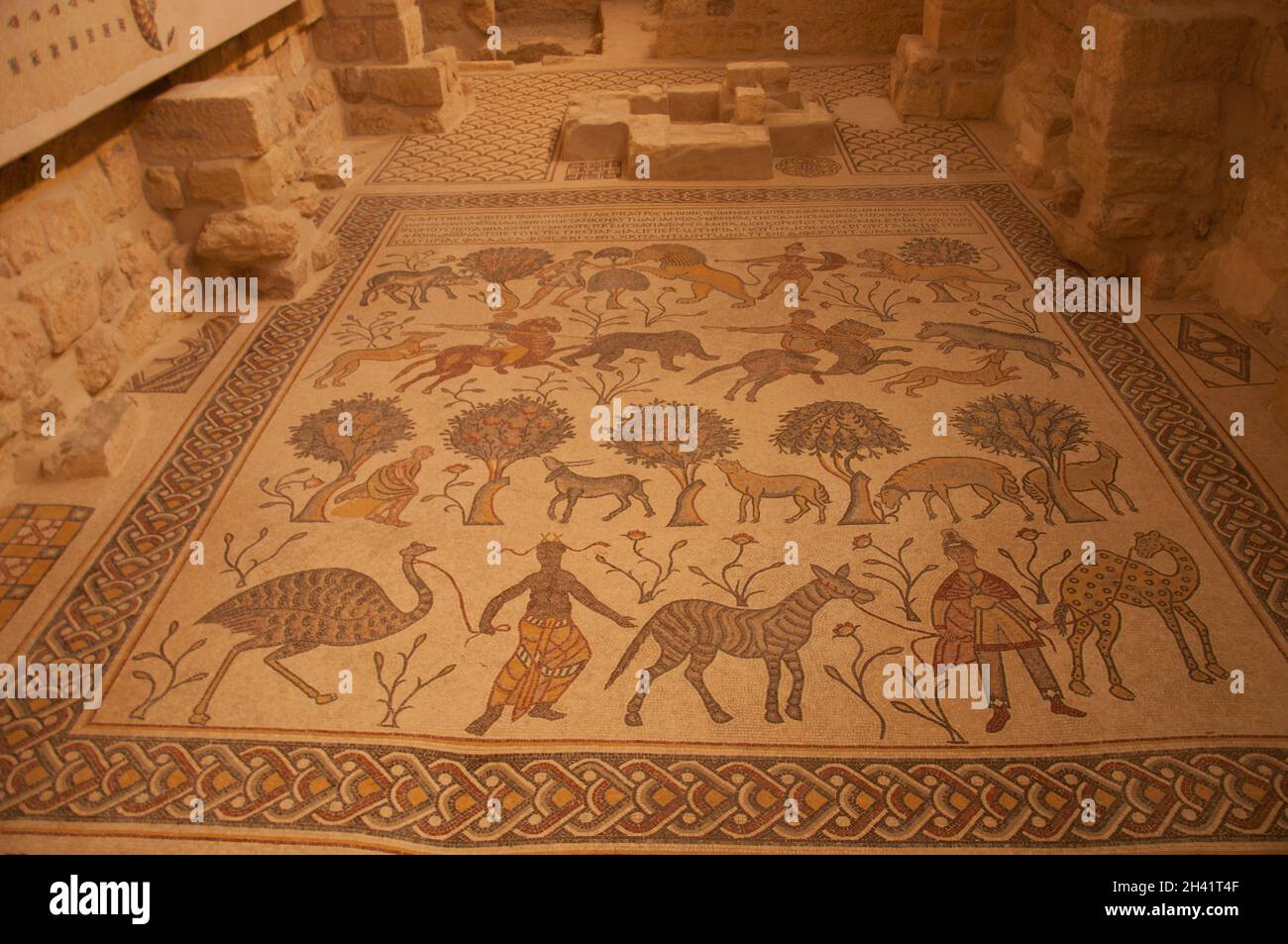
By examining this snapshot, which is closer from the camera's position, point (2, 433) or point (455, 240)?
point (2, 433)

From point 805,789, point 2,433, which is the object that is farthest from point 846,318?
point 2,433

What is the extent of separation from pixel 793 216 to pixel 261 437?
2513 millimetres

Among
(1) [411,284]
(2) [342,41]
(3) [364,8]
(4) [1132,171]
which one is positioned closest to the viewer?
(4) [1132,171]

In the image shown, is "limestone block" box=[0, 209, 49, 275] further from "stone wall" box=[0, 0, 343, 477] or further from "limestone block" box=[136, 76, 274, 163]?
"limestone block" box=[136, 76, 274, 163]

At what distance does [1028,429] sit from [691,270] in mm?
1525

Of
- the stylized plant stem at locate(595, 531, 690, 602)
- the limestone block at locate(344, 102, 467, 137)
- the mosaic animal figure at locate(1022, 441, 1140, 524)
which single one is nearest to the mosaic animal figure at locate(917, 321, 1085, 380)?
the mosaic animal figure at locate(1022, 441, 1140, 524)

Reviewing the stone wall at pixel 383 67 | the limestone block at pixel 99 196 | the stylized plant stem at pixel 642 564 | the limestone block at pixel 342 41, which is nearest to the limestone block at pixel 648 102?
the stone wall at pixel 383 67

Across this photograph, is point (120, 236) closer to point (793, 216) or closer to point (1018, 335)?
point (793, 216)

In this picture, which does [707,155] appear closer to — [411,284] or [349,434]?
[411,284]

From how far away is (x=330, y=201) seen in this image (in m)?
4.53

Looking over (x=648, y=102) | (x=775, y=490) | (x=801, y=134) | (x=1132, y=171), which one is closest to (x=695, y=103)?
(x=648, y=102)

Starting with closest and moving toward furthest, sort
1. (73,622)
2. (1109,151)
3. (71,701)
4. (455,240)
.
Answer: (71,701) < (73,622) < (1109,151) < (455,240)

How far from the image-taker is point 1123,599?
2176mm

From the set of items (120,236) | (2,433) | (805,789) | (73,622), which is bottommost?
(805,789)
